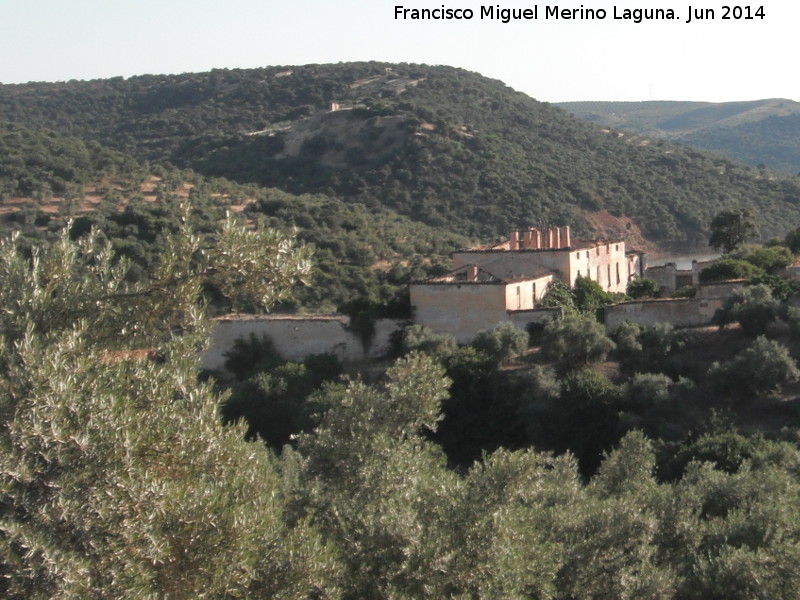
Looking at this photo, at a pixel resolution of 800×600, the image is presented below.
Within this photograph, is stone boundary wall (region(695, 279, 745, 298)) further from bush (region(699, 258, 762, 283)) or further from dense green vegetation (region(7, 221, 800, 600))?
dense green vegetation (region(7, 221, 800, 600))

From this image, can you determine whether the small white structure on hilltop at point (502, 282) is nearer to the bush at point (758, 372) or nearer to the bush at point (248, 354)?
the bush at point (248, 354)

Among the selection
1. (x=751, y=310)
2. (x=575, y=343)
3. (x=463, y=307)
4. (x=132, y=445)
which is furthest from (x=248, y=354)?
(x=132, y=445)

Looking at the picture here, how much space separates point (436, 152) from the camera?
54.9m

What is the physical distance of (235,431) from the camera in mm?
7016

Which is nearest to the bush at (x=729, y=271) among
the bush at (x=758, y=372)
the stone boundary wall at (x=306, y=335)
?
the bush at (x=758, y=372)

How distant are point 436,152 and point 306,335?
104ft

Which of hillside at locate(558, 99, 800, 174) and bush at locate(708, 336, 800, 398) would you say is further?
hillside at locate(558, 99, 800, 174)

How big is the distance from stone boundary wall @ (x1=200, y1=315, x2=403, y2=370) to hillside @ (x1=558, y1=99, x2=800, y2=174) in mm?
63260

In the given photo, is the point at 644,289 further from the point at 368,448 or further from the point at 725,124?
the point at 725,124

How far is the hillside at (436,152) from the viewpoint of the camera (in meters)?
49.4

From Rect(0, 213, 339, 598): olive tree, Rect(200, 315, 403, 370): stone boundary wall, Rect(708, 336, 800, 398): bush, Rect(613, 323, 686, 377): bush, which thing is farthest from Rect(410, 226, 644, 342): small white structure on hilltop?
Rect(0, 213, 339, 598): olive tree

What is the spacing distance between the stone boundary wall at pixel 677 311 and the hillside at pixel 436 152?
71.1 feet

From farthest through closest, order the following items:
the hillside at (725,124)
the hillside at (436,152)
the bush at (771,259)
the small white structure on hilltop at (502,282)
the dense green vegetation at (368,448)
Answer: the hillside at (725,124), the hillside at (436,152), the bush at (771,259), the small white structure on hilltop at (502,282), the dense green vegetation at (368,448)

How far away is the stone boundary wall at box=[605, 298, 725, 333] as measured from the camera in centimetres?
2344
